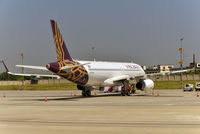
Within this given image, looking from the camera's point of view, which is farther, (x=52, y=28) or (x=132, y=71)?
(x=132, y=71)

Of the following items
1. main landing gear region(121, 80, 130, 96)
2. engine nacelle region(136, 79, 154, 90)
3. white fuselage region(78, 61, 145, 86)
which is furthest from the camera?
main landing gear region(121, 80, 130, 96)

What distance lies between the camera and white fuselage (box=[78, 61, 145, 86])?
39.2 meters

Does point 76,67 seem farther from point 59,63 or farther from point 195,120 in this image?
point 195,120

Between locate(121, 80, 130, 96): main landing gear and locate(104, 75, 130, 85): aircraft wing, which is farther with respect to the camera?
locate(121, 80, 130, 96): main landing gear

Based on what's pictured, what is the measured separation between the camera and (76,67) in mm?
35562

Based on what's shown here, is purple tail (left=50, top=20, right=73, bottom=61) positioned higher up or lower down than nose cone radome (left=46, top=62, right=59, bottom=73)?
higher up

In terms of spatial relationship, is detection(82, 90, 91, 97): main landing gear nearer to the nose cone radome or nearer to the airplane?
the airplane

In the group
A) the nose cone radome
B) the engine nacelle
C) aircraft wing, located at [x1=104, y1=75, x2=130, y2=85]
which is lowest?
the engine nacelle

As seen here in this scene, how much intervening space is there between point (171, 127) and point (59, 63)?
2142 centimetres

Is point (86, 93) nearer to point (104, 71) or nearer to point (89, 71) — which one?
point (104, 71)

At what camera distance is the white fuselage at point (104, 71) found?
129 ft

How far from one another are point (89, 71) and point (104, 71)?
12.3 ft

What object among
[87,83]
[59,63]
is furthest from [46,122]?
[87,83]

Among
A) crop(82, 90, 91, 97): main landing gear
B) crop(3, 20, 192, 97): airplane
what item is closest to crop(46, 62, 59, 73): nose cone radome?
crop(3, 20, 192, 97): airplane
